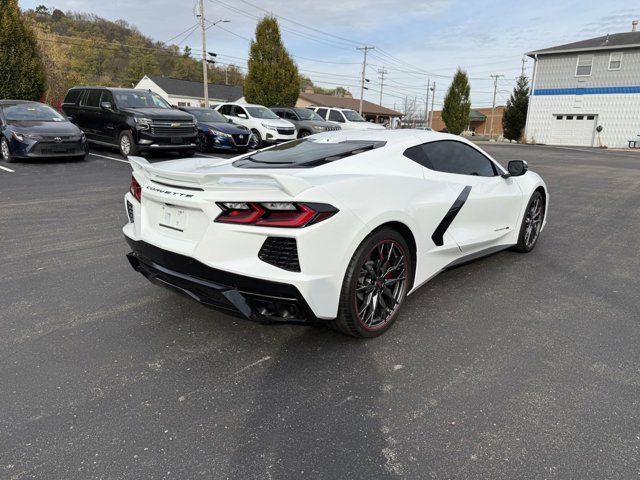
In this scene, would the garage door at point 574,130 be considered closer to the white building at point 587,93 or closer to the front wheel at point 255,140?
the white building at point 587,93

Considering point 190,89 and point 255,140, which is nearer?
point 255,140

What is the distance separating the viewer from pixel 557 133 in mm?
32906

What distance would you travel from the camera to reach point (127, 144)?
12.3m

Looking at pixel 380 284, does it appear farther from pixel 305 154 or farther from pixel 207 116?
pixel 207 116

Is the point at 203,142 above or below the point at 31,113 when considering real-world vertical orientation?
below

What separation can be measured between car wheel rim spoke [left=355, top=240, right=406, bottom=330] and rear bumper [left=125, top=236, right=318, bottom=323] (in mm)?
461

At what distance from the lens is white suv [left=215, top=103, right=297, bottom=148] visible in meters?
15.9

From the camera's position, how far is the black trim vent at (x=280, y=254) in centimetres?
264

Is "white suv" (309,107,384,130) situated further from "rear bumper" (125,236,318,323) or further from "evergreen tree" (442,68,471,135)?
"evergreen tree" (442,68,471,135)

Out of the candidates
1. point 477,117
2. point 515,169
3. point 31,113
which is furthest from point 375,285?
point 477,117

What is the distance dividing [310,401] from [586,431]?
140cm

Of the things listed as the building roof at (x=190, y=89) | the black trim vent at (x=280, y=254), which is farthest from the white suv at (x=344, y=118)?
the building roof at (x=190, y=89)

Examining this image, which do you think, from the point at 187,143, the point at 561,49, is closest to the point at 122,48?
the point at 561,49

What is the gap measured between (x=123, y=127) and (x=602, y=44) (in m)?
31.5
